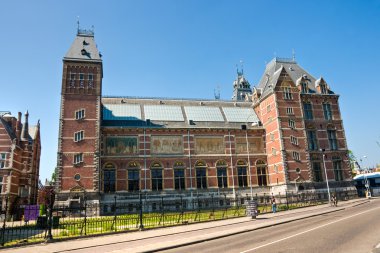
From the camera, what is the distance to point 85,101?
40.9 m

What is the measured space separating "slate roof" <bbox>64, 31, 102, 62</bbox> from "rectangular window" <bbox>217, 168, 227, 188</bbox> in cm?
2509

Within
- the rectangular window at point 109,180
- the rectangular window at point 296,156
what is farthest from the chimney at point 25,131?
the rectangular window at point 296,156

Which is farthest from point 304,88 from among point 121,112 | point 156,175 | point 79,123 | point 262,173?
point 79,123

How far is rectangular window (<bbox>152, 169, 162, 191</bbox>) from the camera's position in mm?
41969

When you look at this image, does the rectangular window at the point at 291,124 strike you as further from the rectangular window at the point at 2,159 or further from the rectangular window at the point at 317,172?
the rectangular window at the point at 2,159

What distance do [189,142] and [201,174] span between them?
5.27 metres

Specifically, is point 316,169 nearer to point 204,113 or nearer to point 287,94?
point 287,94

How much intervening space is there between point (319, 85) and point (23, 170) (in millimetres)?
52987

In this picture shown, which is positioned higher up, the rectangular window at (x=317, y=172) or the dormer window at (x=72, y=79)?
the dormer window at (x=72, y=79)

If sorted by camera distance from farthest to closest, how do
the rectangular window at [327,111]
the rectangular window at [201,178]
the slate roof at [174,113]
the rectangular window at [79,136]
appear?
Answer: the rectangular window at [327,111]
the slate roof at [174,113]
the rectangular window at [201,178]
the rectangular window at [79,136]

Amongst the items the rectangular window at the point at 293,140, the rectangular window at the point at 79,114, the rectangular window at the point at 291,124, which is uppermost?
the rectangular window at the point at 79,114

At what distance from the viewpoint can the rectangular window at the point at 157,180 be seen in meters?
42.0

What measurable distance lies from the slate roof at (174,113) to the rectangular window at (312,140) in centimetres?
933

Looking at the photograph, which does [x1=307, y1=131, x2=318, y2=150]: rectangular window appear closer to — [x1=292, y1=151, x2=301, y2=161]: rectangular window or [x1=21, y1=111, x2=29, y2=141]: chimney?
[x1=292, y1=151, x2=301, y2=161]: rectangular window
